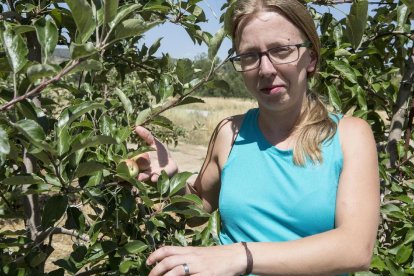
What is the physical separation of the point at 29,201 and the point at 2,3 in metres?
0.70

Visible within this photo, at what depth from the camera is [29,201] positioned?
162cm

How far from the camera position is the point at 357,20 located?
1.65 metres

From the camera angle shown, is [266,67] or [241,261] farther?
[266,67]

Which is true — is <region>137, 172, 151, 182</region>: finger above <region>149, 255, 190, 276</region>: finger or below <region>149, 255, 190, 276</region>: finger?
above

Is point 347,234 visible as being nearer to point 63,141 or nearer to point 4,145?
point 63,141

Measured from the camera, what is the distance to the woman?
1236 mm

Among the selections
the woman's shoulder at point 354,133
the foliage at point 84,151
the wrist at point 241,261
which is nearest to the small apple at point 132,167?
the foliage at point 84,151

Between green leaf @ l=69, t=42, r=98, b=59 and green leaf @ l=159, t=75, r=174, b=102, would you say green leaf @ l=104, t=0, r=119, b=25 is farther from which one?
green leaf @ l=159, t=75, r=174, b=102

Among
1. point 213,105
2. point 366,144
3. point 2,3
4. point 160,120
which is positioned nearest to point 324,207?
point 366,144

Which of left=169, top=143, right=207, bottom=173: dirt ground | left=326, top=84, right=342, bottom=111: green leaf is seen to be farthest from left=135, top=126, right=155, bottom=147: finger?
left=169, top=143, right=207, bottom=173: dirt ground

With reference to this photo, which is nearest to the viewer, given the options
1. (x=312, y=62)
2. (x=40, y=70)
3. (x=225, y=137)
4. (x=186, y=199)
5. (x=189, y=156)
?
(x=40, y=70)

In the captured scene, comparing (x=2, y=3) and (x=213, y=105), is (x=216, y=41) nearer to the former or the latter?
(x=2, y=3)

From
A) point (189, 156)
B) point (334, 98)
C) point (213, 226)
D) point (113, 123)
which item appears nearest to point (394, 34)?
point (334, 98)

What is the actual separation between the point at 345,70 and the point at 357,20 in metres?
0.29
